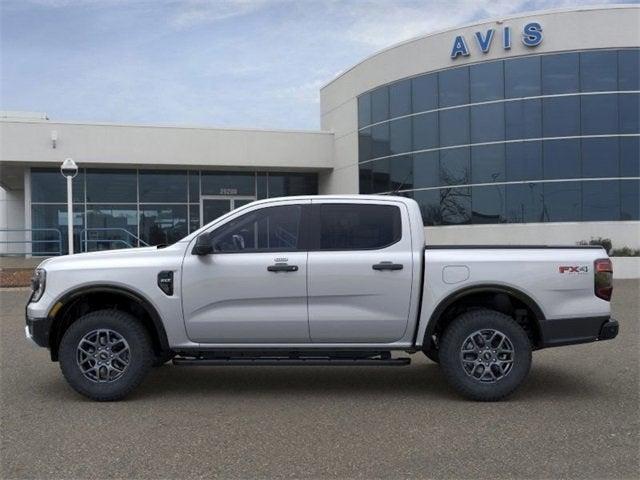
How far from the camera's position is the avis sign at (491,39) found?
70.6 feet

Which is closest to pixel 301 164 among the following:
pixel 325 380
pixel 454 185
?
pixel 454 185

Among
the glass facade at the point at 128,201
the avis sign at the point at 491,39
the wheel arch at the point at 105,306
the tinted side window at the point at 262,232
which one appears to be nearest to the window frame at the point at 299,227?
the tinted side window at the point at 262,232

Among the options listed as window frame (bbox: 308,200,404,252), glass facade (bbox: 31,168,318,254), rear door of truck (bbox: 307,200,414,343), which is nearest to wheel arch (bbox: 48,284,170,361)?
rear door of truck (bbox: 307,200,414,343)

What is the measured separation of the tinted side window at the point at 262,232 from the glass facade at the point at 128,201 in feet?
66.0

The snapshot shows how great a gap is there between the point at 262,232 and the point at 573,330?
9.71 feet

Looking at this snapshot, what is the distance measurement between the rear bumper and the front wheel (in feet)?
0.72

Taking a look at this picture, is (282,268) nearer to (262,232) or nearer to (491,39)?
(262,232)

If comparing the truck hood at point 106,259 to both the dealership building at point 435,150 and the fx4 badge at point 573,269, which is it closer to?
the fx4 badge at point 573,269

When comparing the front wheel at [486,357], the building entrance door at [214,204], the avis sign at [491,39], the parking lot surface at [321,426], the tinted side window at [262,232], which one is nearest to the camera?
the parking lot surface at [321,426]

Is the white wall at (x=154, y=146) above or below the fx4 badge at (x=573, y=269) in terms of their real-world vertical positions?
above

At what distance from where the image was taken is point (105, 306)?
6160 millimetres

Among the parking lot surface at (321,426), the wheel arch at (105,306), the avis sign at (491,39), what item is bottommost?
the parking lot surface at (321,426)

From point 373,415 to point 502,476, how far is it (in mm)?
1492

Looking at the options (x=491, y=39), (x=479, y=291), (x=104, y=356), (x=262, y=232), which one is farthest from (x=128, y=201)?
(x=479, y=291)
